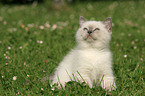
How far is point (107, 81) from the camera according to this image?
294 cm

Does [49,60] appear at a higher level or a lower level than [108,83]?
lower

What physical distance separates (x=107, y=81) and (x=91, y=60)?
46 centimetres

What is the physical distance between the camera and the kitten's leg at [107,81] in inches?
113

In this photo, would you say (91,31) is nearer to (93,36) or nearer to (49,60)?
(93,36)

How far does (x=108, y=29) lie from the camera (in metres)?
3.34

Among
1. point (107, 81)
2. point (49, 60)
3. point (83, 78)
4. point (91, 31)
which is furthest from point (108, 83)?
point (49, 60)

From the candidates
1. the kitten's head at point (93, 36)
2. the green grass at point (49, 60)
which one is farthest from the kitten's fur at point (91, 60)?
the green grass at point (49, 60)

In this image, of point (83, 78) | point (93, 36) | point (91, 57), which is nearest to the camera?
point (83, 78)

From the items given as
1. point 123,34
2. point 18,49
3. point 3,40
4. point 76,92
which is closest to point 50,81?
point 76,92

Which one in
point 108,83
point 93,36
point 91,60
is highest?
point 93,36

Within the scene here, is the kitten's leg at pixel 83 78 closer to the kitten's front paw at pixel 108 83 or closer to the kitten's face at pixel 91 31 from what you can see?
the kitten's front paw at pixel 108 83

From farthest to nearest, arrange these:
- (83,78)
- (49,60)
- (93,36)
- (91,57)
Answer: (49,60), (93,36), (91,57), (83,78)

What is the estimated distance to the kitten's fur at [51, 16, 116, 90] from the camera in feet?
9.53

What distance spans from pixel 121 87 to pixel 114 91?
1.07ft
